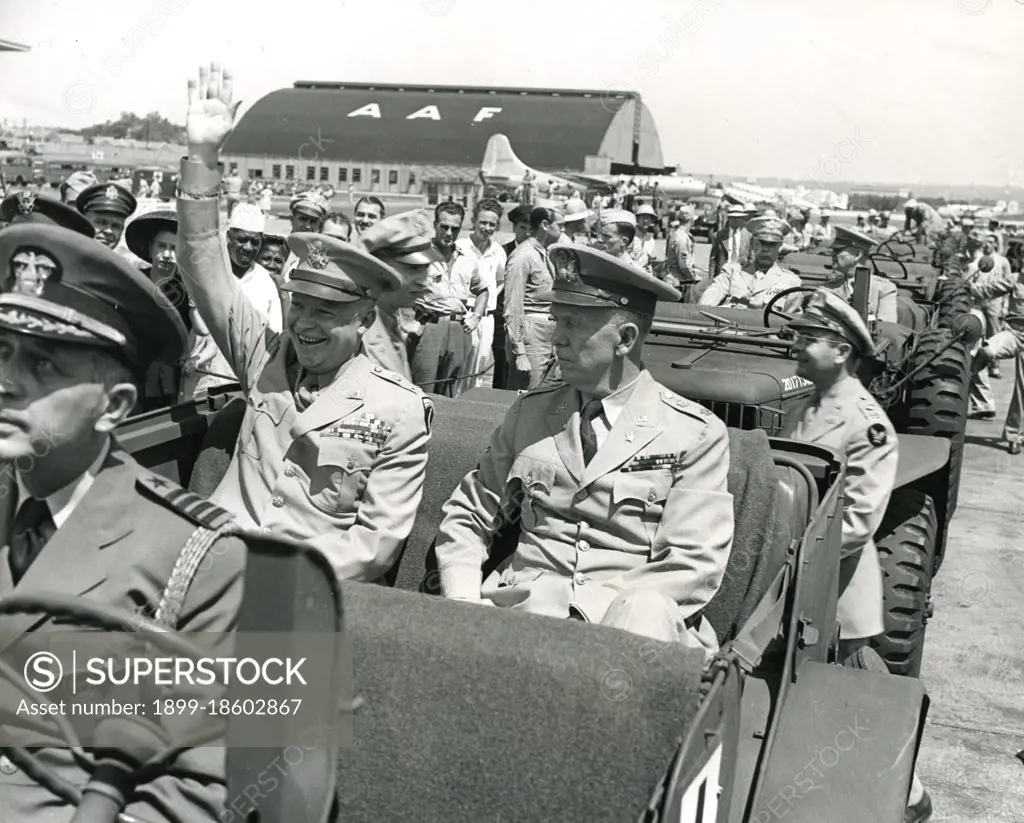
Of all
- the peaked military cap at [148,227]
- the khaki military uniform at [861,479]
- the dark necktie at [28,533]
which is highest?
the peaked military cap at [148,227]

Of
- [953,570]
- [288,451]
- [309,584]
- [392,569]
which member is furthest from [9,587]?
[953,570]

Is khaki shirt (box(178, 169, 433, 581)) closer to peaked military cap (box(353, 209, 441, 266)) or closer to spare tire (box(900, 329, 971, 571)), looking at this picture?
peaked military cap (box(353, 209, 441, 266))

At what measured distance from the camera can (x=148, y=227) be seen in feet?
19.8

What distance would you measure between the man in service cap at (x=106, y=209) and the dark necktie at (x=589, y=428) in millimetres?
3971

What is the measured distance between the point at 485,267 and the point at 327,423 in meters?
6.41

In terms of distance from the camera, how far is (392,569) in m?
3.86

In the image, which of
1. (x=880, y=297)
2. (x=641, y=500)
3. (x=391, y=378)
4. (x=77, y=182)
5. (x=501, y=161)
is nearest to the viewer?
(x=641, y=500)

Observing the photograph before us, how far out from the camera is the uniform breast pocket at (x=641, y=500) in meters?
3.33

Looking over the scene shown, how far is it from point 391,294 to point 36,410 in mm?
2386

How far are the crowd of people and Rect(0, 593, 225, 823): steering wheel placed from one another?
32mm

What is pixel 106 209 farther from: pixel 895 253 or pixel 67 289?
pixel 895 253

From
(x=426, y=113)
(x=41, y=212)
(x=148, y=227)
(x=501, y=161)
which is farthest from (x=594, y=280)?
(x=426, y=113)

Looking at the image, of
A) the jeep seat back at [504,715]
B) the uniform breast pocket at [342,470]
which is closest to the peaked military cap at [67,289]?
the jeep seat back at [504,715]

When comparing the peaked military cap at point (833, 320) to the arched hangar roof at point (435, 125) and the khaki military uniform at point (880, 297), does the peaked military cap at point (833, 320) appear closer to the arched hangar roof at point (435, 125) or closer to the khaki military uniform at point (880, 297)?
the khaki military uniform at point (880, 297)
